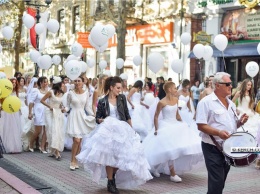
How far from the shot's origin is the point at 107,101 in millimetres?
7930

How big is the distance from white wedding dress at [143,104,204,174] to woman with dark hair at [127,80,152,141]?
3652 mm

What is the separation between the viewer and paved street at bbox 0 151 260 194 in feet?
25.9

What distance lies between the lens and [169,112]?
29.3 feet

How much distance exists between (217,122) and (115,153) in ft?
7.28

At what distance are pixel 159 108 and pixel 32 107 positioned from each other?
14.1 ft

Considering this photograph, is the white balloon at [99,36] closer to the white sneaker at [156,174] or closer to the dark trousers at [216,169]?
the white sneaker at [156,174]

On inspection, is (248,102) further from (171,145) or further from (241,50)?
A: (241,50)

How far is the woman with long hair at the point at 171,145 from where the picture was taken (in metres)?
8.48

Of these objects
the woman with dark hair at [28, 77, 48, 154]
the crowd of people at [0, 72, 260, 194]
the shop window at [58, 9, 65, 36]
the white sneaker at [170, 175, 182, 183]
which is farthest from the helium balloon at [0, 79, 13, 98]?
the shop window at [58, 9, 65, 36]

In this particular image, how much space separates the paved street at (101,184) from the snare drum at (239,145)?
2501 millimetres

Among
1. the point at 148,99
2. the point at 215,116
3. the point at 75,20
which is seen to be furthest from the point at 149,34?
the point at 215,116

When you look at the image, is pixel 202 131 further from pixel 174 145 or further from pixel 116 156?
pixel 174 145

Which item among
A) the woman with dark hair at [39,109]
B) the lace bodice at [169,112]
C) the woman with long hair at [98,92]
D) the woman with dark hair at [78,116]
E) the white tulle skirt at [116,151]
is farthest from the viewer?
the woman with dark hair at [39,109]

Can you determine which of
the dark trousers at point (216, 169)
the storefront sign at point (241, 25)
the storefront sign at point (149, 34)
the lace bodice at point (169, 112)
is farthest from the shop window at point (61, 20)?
the dark trousers at point (216, 169)
